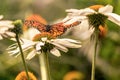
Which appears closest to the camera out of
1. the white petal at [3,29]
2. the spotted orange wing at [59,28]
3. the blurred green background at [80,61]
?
the white petal at [3,29]

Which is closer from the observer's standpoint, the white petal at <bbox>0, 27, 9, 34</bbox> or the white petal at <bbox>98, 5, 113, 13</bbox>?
the white petal at <bbox>0, 27, 9, 34</bbox>

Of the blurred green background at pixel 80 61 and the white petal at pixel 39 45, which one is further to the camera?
the blurred green background at pixel 80 61

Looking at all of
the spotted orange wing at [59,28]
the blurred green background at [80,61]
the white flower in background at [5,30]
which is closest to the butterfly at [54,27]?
the spotted orange wing at [59,28]

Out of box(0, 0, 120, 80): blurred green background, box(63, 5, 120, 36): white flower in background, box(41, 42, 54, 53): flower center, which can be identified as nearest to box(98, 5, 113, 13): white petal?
box(63, 5, 120, 36): white flower in background

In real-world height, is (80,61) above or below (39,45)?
below

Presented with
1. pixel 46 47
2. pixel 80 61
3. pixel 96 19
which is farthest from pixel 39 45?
pixel 80 61

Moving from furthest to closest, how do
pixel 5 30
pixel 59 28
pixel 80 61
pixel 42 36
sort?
1. pixel 80 61
2. pixel 42 36
3. pixel 59 28
4. pixel 5 30

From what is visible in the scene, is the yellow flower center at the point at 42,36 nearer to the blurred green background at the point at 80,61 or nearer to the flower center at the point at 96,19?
the flower center at the point at 96,19

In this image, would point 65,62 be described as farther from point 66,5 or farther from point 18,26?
point 18,26

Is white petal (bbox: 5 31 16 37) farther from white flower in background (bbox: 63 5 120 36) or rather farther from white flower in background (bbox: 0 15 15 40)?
white flower in background (bbox: 63 5 120 36)

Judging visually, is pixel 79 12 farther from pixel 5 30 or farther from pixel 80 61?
pixel 80 61
